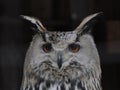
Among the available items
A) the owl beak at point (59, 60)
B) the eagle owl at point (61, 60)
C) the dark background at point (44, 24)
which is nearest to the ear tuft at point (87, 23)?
the eagle owl at point (61, 60)

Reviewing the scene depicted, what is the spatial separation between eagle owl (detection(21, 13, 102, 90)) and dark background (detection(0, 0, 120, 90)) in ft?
4.14

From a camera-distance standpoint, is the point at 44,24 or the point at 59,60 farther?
the point at 44,24

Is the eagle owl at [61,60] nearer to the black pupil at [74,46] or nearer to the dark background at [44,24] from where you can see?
the black pupil at [74,46]

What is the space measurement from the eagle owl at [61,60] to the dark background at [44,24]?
1262 millimetres

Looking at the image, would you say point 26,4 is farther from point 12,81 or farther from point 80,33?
point 80,33

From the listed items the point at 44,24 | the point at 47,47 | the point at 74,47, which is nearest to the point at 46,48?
the point at 47,47

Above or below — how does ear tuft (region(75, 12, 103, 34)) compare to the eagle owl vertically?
above

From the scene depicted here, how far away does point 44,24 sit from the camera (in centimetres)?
496

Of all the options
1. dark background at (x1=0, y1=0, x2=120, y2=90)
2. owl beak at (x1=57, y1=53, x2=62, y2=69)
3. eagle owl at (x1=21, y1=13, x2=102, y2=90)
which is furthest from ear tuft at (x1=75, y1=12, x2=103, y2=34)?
dark background at (x1=0, y1=0, x2=120, y2=90)

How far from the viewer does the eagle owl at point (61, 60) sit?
11.7 feet

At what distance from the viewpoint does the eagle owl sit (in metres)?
3.58

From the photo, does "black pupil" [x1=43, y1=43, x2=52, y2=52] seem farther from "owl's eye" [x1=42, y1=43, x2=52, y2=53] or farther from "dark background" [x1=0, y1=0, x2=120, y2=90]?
"dark background" [x1=0, y1=0, x2=120, y2=90]

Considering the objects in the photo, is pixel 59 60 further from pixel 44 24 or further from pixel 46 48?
pixel 44 24

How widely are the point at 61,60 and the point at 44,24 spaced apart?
141 centimetres
